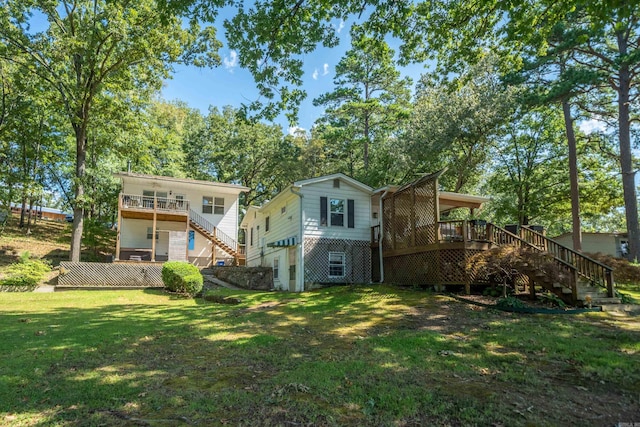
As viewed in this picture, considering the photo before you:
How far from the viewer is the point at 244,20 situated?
25.5ft

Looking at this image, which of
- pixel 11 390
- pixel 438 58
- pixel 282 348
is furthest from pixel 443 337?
pixel 438 58

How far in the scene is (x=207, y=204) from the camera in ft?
81.5

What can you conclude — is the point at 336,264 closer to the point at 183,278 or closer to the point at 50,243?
the point at 183,278

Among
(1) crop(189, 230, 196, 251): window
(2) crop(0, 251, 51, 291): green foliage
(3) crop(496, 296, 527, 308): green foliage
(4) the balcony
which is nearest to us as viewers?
(3) crop(496, 296, 527, 308): green foliage

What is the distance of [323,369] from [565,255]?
10358 millimetres

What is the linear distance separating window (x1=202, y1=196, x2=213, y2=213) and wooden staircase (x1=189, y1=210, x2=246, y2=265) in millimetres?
804

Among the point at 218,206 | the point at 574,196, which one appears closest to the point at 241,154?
the point at 218,206

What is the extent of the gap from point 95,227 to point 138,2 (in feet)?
46.2

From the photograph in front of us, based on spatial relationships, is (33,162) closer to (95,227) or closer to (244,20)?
(95,227)

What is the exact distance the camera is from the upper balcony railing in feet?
69.7

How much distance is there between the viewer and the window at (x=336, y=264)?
52.6ft

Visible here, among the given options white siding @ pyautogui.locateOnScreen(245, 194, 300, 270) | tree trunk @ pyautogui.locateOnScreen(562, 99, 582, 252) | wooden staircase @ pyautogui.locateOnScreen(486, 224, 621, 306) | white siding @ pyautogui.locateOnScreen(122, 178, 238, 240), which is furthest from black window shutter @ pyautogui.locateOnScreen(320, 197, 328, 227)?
tree trunk @ pyautogui.locateOnScreen(562, 99, 582, 252)

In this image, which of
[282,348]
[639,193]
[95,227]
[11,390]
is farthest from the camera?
[639,193]

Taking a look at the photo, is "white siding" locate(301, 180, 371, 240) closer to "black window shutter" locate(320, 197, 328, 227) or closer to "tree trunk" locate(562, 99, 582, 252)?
"black window shutter" locate(320, 197, 328, 227)
